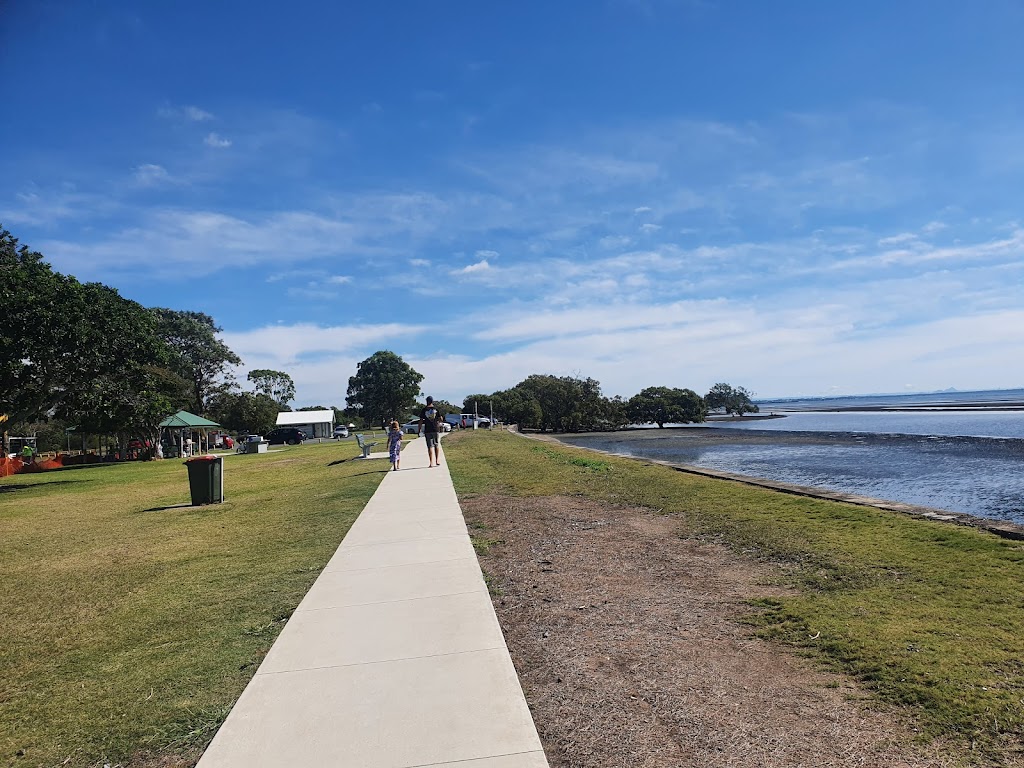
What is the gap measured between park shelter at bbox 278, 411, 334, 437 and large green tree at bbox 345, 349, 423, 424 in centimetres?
2839

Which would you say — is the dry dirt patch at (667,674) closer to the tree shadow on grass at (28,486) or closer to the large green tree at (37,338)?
the large green tree at (37,338)

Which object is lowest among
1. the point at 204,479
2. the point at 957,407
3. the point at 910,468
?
the point at 910,468

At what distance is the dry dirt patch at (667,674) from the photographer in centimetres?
311

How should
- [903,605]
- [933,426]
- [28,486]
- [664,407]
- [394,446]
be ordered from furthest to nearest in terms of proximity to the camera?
[664,407]
[933,426]
[28,486]
[394,446]
[903,605]

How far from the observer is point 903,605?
16.4 ft

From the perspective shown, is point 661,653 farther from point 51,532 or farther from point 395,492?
point 51,532

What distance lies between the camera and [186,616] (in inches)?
220

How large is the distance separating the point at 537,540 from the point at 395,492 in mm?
5511

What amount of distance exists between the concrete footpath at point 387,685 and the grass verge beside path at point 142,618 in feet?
0.94

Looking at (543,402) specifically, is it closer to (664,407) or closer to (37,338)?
(664,407)

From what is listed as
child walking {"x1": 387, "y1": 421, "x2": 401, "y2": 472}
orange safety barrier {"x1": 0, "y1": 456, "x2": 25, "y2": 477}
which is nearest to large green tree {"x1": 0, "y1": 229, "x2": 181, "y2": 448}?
orange safety barrier {"x1": 0, "y1": 456, "x2": 25, "y2": 477}

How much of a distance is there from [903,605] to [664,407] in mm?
81080

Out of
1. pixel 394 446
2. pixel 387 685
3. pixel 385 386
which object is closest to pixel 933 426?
pixel 394 446

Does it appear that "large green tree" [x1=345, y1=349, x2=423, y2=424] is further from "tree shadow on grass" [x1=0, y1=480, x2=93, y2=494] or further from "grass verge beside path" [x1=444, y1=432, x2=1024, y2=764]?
"grass verge beside path" [x1=444, y1=432, x2=1024, y2=764]
